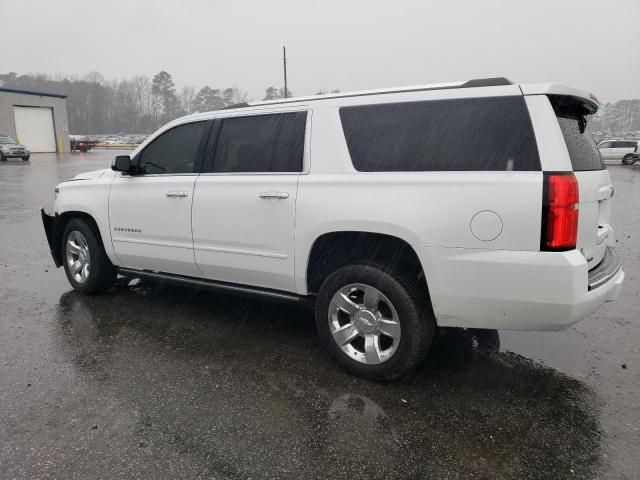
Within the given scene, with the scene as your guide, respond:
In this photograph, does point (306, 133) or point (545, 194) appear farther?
point (306, 133)

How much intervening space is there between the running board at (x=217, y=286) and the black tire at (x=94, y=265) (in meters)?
0.21

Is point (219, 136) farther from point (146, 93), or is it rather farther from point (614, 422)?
point (146, 93)

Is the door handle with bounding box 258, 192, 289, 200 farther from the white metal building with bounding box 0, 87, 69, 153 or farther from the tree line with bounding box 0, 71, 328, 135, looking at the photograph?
the tree line with bounding box 0, 71, 328, 135

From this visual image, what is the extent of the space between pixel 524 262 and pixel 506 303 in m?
0.28

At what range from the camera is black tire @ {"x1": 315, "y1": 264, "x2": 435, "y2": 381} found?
307cm

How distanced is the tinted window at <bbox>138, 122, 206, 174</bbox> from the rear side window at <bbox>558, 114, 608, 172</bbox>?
9.30ft

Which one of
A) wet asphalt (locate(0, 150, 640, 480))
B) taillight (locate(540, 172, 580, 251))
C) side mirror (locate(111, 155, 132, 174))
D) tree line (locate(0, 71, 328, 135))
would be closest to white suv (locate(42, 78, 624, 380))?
taillight (locate(540, 172, 580, 251))

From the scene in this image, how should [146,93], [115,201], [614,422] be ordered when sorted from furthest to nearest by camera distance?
1. [146,93]
2. [115,201]
3. [614,422]

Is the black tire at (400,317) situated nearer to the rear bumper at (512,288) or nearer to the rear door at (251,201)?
the rear bumper at (512,288)

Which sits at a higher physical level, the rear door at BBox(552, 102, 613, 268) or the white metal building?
the white metal building

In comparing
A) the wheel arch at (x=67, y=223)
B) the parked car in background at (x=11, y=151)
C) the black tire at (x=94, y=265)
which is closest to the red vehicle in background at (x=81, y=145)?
the parked car in background at (x=11, y=151)

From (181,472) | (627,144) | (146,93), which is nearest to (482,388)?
(181,472)

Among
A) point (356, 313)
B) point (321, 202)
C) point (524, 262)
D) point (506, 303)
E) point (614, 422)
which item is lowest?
point (614, 422)

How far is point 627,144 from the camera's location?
30.3m
